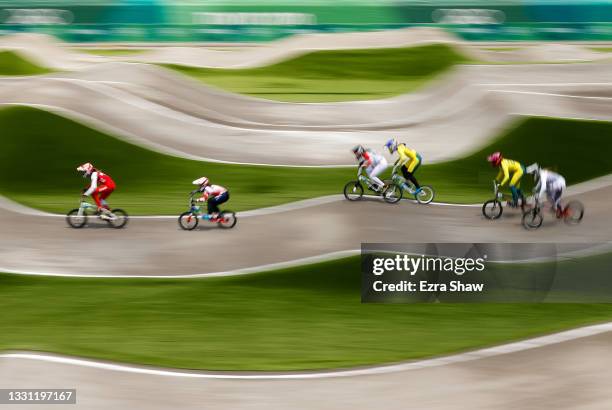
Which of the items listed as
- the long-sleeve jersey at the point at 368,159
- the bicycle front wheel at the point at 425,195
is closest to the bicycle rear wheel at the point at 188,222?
the long-sleeve jersey at the point at 368,159

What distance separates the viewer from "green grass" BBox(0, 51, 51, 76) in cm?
4281

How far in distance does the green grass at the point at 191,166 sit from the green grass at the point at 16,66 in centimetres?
1617

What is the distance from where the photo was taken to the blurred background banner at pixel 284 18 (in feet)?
203

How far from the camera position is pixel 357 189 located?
23391 millimetres

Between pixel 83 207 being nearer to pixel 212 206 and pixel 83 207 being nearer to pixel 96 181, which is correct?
pixel 96 181

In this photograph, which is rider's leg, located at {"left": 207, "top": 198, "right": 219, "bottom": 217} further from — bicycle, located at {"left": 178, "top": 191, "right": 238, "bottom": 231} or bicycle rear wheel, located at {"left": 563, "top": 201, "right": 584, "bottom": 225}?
bicycle rear wheel, located at {"left": 563, "top": 201, "right": 584, "bottom": 225}

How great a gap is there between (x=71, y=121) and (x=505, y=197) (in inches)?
579

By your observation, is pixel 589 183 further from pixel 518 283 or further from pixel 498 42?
Answer: pixel 498 42

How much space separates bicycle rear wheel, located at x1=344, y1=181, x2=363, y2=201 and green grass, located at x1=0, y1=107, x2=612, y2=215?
208 centimetres

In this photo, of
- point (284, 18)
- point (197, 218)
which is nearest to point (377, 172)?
point (197, 218)

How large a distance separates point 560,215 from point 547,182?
4.17ft

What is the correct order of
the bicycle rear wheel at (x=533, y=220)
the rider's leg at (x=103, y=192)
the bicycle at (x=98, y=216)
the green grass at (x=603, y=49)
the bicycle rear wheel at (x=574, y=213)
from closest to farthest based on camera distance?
the rider's leg at (x=103, y=192), the bicycle at (x=98, y=216), the bicycle rear wheel at (x=533, y=220), the bicycle rear wheel at (x=574, y=213), the green grass at (x=603, y=49)

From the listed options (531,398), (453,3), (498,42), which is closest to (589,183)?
(531,398)

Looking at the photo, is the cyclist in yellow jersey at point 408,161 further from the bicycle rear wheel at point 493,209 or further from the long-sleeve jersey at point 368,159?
the bicycle rear wheel at point 493,209
